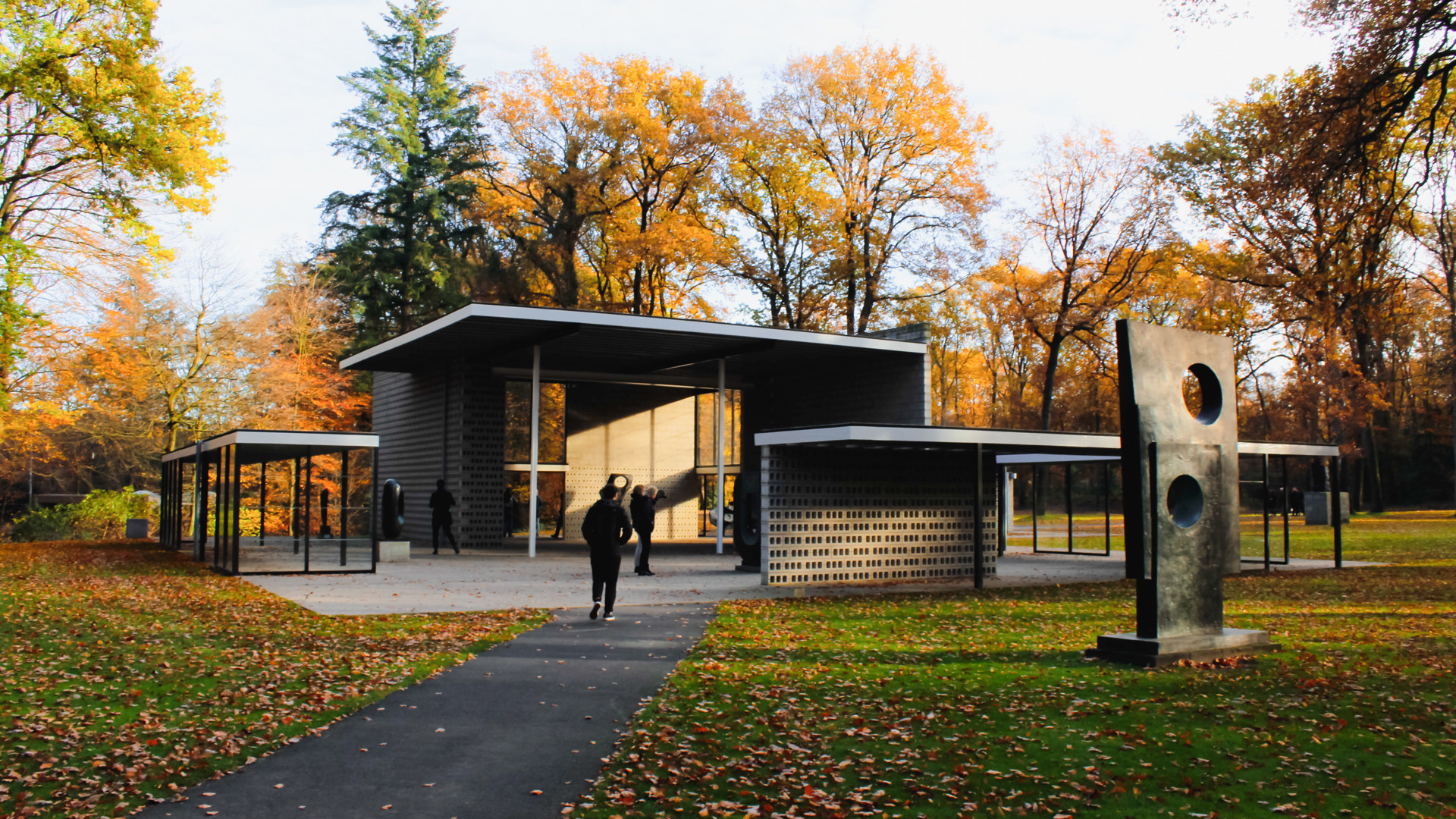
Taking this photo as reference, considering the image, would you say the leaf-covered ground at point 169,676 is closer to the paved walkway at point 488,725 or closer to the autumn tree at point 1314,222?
the paved walkway at point 488,725

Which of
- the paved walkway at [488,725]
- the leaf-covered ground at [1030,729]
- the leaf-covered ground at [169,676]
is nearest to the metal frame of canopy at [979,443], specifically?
the paved walkway at [488,725]

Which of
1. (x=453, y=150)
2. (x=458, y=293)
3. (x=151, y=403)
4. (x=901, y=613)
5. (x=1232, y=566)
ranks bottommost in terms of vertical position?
(x=901, y=613)

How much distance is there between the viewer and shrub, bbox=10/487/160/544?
27.9 metres

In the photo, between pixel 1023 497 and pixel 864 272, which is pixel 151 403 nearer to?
pixel 864 272

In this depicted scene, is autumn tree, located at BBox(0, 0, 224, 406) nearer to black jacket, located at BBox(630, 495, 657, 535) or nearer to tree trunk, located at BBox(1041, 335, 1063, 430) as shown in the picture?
black jacket, located at BBox(630, 495, 657, 535)

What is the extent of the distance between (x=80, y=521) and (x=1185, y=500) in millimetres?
28756

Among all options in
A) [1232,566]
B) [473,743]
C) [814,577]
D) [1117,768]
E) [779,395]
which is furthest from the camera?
[779,395]

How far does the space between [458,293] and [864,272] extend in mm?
13673

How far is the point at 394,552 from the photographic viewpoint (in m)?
20.3

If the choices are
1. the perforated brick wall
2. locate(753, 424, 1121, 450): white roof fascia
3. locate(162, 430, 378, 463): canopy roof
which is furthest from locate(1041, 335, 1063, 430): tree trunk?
locate(162, 430, 378, 463): canopy roof

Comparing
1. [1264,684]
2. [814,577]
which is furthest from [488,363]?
[1264,684]

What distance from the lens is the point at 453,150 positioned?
36719mm

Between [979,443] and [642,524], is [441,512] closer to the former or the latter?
[642,524]

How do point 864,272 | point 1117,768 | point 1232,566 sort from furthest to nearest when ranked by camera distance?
point 864,272
point 1232,566
point 1117,768
